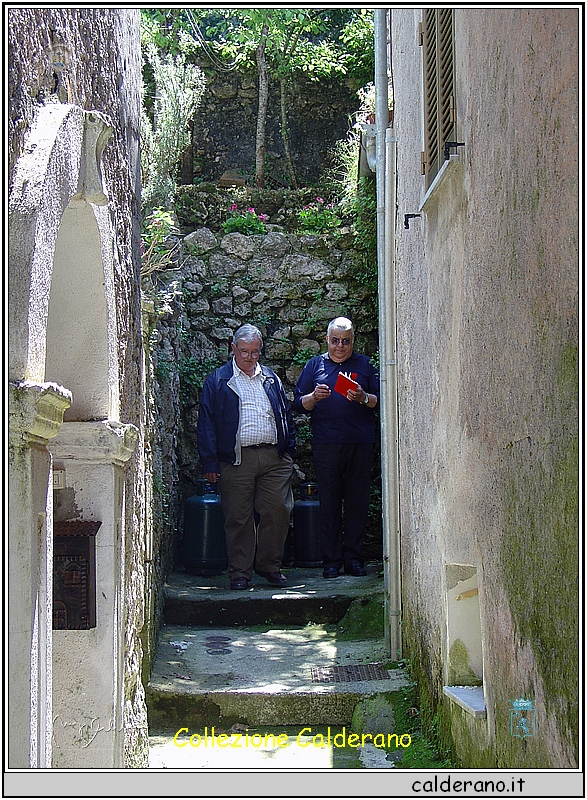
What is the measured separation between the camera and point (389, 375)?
6.21 meters

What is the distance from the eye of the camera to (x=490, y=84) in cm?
316

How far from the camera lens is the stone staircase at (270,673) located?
194 inches

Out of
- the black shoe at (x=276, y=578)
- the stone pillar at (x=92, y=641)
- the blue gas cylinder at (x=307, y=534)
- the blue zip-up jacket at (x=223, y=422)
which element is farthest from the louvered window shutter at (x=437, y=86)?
the blue gas cylinder at (x=307, y=534)

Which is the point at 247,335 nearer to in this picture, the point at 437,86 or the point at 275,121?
the point at 437,86

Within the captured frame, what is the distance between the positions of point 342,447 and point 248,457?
0.76 meters

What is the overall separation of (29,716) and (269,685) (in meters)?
3.21

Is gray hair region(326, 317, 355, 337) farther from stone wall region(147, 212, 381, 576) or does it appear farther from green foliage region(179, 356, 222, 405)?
green foliage region(179, 356, 222, 405)

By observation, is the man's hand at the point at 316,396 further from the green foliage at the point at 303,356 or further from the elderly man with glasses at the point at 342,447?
the green foliage at the point at 303,356

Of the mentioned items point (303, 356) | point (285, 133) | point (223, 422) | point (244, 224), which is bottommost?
point (223, 422)

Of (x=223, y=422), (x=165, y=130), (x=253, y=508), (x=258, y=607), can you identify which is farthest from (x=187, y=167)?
(x=258, y=607)

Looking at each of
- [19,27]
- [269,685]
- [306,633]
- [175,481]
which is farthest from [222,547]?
[19,27]

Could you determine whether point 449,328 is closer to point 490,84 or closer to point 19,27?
point 490,84

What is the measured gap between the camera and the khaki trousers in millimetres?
7336

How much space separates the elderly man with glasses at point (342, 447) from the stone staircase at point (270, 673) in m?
0.44
